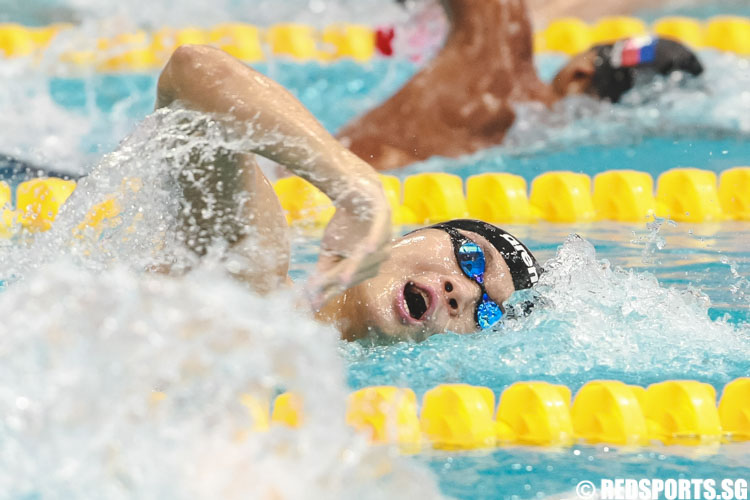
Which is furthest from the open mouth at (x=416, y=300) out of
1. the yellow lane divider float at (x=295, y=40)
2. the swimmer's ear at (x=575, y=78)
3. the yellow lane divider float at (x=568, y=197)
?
the yellow lane divider float at (x=295, y=40)

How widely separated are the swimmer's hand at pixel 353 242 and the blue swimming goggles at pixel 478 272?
0.74 meters

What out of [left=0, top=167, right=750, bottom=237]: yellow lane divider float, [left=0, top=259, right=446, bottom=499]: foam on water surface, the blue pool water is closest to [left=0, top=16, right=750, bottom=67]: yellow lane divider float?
the blue pool water

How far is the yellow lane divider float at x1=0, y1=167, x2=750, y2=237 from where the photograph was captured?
3.80m

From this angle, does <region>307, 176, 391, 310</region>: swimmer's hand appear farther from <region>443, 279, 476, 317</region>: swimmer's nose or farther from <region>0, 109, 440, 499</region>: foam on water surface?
<region>443, 279, 476, 317</region>: swimmer's nose

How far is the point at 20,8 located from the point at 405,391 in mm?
6627

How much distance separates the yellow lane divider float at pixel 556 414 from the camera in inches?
79.1

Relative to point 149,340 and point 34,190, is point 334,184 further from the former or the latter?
point 34,190

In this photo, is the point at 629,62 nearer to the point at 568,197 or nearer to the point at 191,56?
the point at 568,197

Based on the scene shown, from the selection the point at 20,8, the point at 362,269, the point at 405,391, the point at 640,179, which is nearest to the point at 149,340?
the point at 362,269

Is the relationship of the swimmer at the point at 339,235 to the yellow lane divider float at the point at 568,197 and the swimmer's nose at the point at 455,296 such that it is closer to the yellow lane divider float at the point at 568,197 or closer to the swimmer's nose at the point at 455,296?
the swimmer's nose at the point at 455,296

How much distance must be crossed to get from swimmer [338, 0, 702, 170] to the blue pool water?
0.10 m

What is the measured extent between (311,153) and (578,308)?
112 centimetres

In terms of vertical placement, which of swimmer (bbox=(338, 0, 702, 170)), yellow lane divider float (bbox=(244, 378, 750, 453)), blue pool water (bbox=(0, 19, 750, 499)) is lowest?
yellow lane divider float (bbox=(244, 378, 750, 453))

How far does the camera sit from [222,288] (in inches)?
52.9
